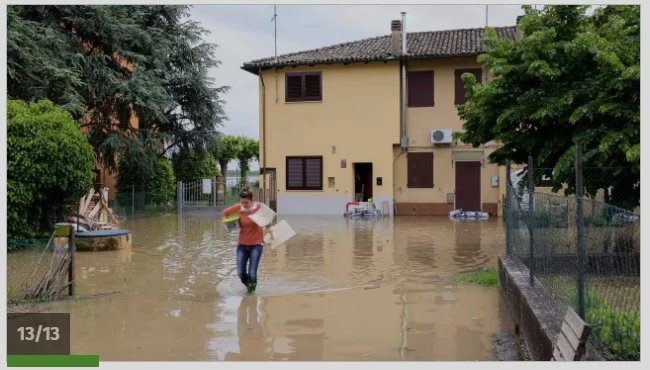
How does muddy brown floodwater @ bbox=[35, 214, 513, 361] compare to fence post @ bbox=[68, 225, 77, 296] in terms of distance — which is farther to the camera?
fence post @ bbox=[68, 225, 77, 296]

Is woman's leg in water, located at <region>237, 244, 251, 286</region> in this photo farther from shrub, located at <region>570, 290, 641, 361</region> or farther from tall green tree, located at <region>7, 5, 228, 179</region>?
tall green tree, located at <region>7, 5, 228, 179</region>

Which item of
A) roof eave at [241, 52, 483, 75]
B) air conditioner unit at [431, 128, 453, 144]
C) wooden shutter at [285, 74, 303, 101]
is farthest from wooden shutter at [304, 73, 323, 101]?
air conditioner unit at [431, 128, 453, 144]

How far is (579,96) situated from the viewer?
10695 millimetres

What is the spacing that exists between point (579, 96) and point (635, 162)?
149cm

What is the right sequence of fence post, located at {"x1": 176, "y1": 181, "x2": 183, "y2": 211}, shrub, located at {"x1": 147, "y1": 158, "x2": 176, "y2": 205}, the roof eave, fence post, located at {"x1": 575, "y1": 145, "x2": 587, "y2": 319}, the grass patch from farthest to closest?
fence post, located at {"x1": 176, "y1": 181, "x2": 183, "y2": 211}, shrub, located at {"x1": 147, "y1": 158, "x2": 176, "y2": 205}, the roof eave, the grass patch, fence post, located at {"x1": 575, "y1": 145, "x2": 587, "y2": 319}

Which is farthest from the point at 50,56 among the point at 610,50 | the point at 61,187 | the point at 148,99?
the point at 610,50

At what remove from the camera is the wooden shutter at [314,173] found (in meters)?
27.7

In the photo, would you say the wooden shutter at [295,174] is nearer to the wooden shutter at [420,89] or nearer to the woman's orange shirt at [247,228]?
the wooden shutter at [420,89]

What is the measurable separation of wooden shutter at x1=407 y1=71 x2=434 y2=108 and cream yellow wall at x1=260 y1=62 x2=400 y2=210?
0.59 meters

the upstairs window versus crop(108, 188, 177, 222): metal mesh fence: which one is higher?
the upstairs window

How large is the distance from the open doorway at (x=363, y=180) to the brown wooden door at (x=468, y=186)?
4.00 m

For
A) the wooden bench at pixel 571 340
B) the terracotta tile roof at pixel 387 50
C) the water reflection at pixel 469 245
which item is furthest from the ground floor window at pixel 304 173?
the wooden bench at pixel 571 340

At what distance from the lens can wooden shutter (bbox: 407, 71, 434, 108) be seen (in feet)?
88.2

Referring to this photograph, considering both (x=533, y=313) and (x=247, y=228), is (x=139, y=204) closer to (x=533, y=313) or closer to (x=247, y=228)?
(x=247, y=228)
